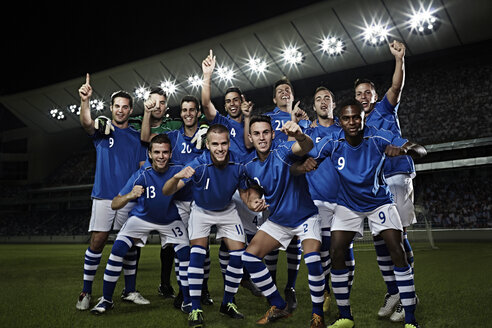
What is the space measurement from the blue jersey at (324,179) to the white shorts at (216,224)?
102 centimetres

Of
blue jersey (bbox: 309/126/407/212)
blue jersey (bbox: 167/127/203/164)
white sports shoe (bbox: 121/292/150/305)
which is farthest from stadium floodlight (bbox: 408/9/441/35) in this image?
white sports shoe (bbox: 121/292/150/305)

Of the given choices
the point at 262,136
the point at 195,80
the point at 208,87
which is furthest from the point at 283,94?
the point at 195,80

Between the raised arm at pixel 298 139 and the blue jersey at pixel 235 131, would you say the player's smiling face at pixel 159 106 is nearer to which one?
the blue jersey at pixel 235 131

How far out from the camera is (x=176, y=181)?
166 inches

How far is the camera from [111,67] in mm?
29172

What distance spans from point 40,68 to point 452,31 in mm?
28651

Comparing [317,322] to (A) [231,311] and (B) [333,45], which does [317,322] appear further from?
(B) [333,45]

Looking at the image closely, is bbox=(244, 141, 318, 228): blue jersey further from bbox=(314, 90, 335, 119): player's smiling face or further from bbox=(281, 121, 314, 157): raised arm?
bbox=(314, 90, 335, 119): player's smiling face

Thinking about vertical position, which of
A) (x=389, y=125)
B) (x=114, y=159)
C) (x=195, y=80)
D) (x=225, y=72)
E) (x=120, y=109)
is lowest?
(x=114, y=159)

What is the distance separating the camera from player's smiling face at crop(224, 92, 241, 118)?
215 inches

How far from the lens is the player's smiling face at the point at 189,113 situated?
500 cm

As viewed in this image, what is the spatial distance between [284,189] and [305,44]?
20.3m

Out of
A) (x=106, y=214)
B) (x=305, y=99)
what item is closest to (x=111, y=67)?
(x=305, y=99)

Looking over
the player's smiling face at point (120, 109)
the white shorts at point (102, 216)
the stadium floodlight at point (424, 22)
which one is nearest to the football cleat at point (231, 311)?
the white shorts at point (102, 216)
